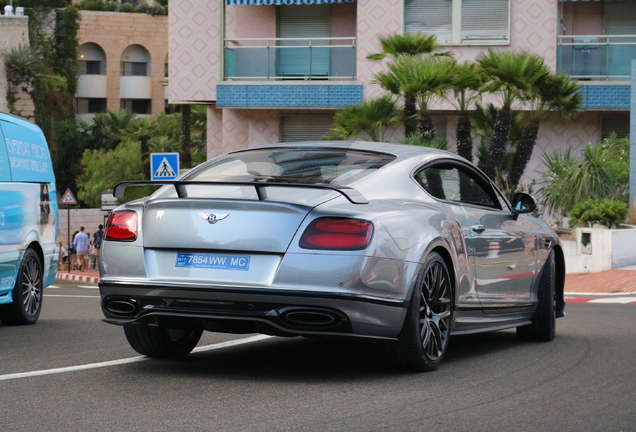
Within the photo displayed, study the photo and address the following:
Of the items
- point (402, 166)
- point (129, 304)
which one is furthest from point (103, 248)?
point (402, 166)

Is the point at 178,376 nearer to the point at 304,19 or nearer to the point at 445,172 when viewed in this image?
the point at 445,172

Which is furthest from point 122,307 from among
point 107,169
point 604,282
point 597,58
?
point 107,169

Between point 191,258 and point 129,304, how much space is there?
51 centimetres

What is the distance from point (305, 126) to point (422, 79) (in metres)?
8.71

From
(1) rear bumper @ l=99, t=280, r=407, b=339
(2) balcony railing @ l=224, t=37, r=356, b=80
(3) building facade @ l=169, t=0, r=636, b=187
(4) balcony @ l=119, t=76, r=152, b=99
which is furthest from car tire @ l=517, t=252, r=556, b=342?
(4) balcony @ l=119, t=76, r=152, b=99

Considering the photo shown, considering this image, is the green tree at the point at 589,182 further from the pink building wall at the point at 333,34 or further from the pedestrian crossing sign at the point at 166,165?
the pedestrian crossing sign at the point at 166,165

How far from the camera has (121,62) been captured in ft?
293

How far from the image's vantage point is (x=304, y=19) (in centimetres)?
3284

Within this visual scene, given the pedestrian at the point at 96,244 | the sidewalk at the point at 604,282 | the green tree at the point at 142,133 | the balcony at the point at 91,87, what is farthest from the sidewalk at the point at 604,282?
the balcony at the point at 91,87

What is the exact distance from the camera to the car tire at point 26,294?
11.5 meters

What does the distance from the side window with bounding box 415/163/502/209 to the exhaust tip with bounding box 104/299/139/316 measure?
2102 mm

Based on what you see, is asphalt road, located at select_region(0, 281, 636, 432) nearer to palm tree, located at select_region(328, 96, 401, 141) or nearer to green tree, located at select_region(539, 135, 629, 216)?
green tree, located at select_region(539, 135, 629, 216)

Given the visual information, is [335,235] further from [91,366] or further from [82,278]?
[82,278]

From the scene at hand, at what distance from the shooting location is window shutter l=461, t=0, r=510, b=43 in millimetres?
30625
